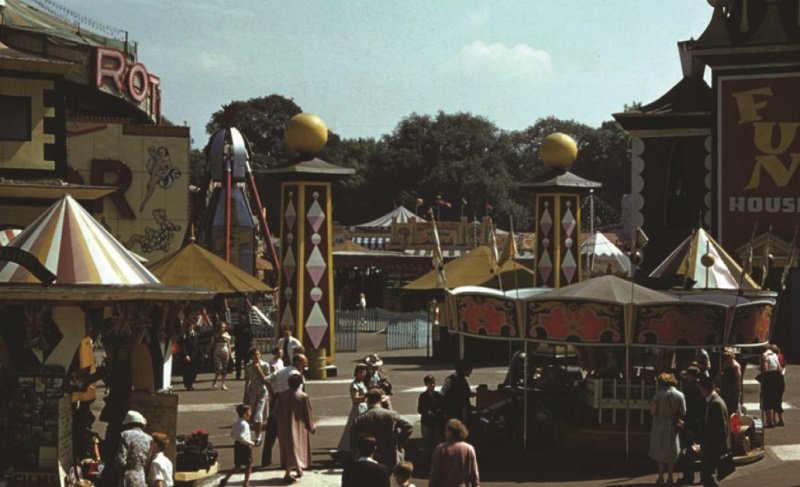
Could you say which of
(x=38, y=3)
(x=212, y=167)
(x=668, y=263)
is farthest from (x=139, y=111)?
(x=668, y=263)

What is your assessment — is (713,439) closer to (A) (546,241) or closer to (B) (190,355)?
(B) (190,355)

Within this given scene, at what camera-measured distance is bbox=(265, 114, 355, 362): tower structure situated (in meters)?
31.3

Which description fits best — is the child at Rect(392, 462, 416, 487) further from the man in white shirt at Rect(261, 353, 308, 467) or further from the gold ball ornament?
the gold ball ornament

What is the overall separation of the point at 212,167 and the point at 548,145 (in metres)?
11.2

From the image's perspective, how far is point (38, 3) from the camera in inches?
2448

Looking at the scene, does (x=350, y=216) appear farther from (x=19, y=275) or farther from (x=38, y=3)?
(x=19, y=275)

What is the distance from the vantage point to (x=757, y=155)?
3791 centimetres

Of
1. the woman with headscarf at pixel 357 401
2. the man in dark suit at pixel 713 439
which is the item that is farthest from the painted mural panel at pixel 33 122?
the man in dark suit at pixel 713 439

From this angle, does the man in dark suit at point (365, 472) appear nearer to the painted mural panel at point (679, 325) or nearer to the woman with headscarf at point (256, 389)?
the painted mural panel at point (679, 325)

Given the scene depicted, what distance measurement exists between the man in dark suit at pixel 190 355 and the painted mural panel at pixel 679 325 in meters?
10.7

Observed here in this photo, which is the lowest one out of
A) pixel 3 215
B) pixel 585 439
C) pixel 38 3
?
pixel 585 439

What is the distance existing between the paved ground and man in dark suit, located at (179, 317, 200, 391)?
0.98 ft

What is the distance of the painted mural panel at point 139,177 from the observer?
166ft

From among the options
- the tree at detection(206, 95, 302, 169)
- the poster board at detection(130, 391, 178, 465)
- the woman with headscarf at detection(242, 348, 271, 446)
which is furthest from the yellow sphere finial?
the tree at detection(206, 95, 302, 169)
